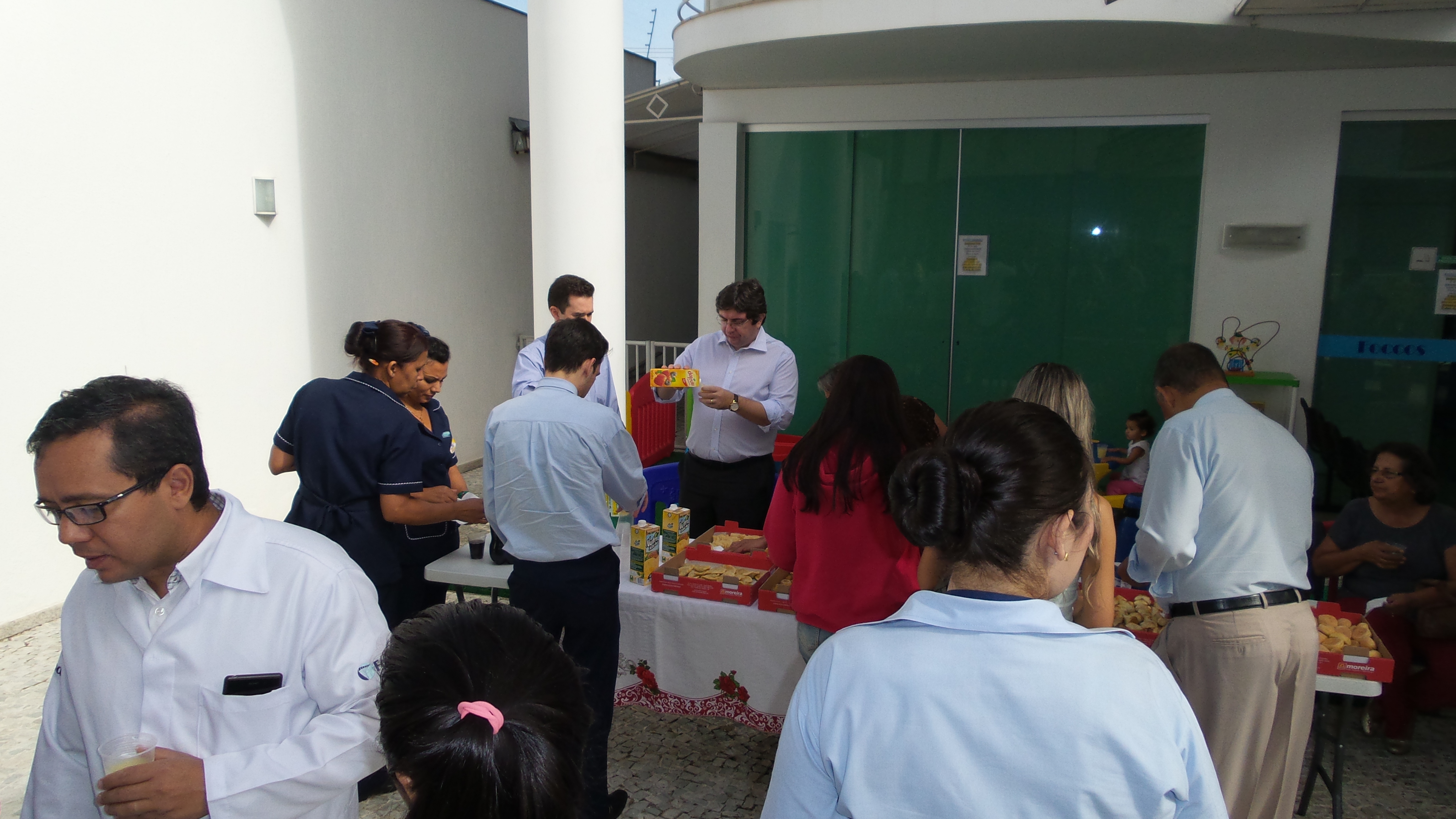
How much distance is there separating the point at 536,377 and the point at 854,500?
207cm

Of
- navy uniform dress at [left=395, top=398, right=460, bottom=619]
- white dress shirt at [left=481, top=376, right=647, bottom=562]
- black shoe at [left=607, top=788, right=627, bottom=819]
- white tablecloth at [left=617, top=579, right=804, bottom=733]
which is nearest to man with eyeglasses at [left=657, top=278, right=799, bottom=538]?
white tablecloth at [left=617, top=579, right=804, bottom=733]

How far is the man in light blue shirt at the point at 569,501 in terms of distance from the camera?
2605 millimetres

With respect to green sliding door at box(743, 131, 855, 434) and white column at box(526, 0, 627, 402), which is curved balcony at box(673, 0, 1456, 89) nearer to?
green sliding door at box(743, 131, 855, 434)

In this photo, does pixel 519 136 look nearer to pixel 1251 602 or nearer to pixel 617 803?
pixel 617 803

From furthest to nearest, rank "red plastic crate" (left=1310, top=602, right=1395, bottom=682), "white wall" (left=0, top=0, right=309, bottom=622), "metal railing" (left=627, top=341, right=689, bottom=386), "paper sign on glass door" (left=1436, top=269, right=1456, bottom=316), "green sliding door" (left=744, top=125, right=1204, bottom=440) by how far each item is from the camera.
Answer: "metal railing" (left=627, top=341, right=689, bottom=386) → "green sliding door" (left=744, top=125, right=1204, bottom=440) → "paper sign on glass door" (left=1436, top=269, right=1456, bottom=316) → "white wall" (left=0, top=0, right=309, bottom=622) → "red plastic crate" (left=1310, top=602, right=1395, bottom=682)

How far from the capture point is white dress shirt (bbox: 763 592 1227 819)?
1.01 metres

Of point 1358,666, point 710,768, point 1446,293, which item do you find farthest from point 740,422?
point 1446,293

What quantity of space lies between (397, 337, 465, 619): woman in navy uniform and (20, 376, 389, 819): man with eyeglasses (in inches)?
54.2

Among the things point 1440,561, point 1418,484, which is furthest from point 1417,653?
point 1418,484

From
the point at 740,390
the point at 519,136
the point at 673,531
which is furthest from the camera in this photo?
the point at 519,136

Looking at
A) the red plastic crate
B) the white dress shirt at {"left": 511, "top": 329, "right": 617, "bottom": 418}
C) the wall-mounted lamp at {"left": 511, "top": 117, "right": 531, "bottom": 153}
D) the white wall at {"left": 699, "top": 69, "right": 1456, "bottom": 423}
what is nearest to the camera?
the red plastic crate

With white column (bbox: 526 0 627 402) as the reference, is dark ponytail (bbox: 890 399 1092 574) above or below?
below

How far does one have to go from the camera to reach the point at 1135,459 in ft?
17.8

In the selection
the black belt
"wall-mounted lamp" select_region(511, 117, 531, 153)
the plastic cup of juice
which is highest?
"wall-mounted lamp" select_region(511, 117, 531, 153)
